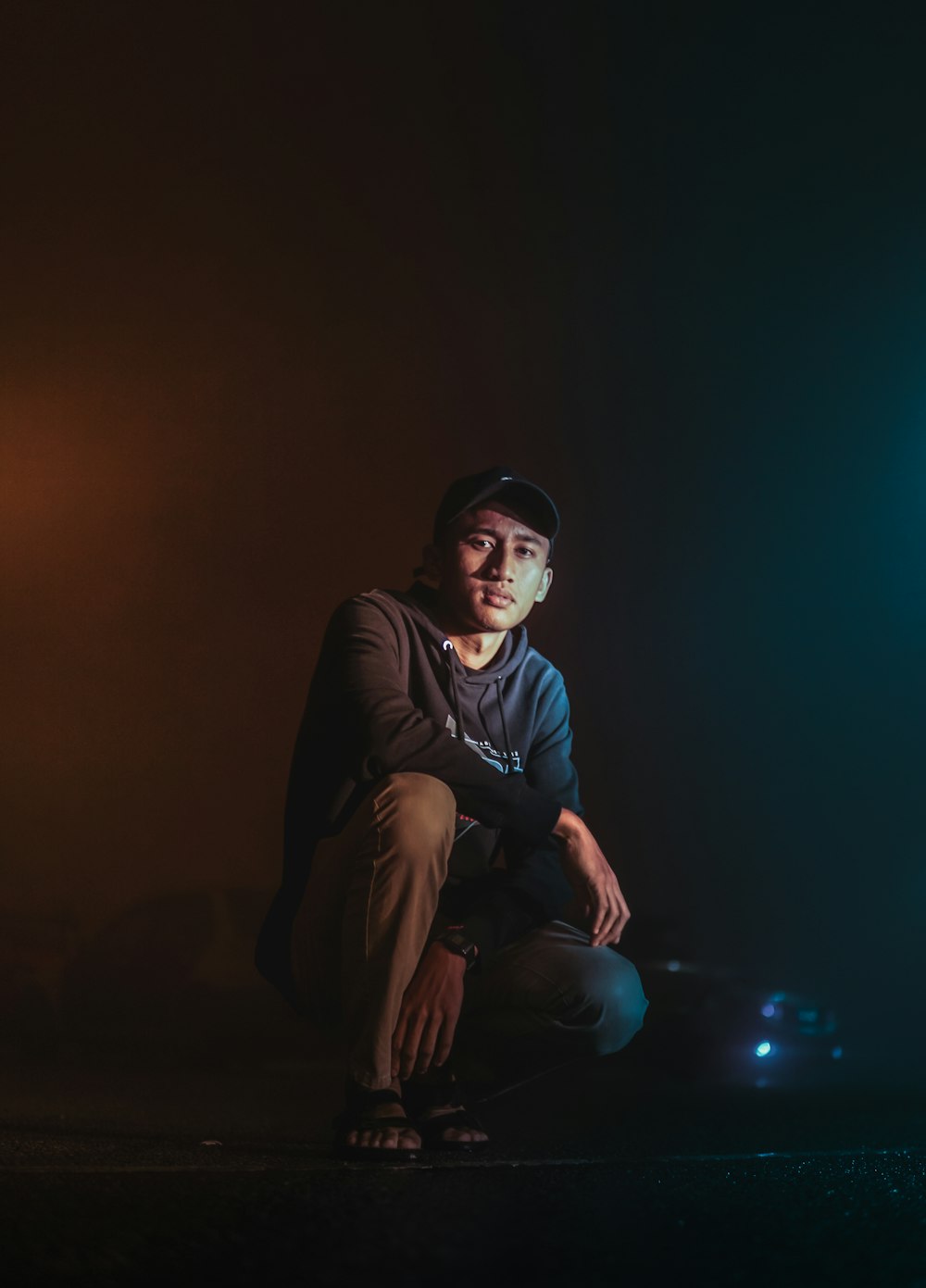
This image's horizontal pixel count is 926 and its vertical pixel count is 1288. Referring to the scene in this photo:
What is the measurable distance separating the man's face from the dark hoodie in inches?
2.2

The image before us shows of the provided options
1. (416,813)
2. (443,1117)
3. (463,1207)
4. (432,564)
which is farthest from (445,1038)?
(432,564)

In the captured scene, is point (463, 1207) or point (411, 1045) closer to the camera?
point (463, 1207)

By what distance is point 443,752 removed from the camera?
1.54 meters

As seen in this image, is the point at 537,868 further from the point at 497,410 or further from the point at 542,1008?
the point at 497,410

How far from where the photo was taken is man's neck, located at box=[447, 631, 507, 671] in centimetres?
187

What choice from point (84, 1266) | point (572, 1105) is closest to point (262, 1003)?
point (572, 1105)

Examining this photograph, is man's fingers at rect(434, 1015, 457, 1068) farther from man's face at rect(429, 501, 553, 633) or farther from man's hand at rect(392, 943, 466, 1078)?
man's face at rect(429, 501, 553, 633)

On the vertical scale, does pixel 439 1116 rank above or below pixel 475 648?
below

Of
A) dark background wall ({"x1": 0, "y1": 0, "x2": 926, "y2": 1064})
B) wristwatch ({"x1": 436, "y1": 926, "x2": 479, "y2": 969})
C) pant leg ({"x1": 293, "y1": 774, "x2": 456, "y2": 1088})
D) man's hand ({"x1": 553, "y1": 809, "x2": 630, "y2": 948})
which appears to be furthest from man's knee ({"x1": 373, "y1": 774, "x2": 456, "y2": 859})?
dark background wall ({"x1": 0, "y1": 0, "x2": 926, "y2": 1064})

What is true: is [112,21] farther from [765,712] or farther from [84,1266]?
[84,1266]

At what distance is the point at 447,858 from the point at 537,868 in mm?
246

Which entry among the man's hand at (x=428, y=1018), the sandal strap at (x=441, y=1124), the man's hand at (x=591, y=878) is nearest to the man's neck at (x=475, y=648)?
the man's hand at (x=591, y=878)

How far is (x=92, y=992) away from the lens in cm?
296

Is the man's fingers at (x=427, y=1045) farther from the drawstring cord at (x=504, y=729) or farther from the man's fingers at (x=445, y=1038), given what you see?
the drawstring cord at (x=504, y=729)
